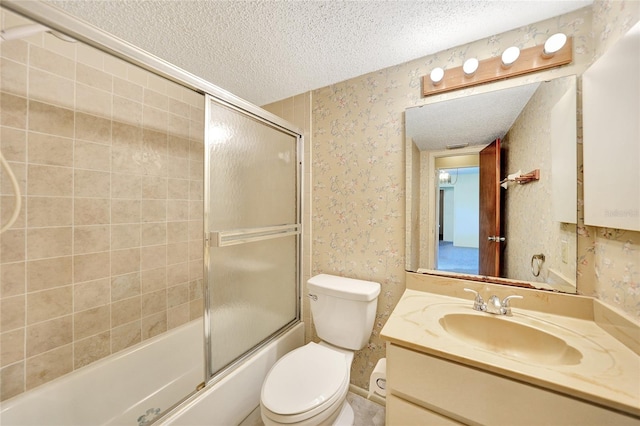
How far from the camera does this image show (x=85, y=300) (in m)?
1.25

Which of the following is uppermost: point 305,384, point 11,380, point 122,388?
point 11,380

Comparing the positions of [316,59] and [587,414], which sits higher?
[316,59]

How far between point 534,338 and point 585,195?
0.63m

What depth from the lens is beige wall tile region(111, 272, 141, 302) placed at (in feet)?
4.48

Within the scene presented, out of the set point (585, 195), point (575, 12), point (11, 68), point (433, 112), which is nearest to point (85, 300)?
point (11, 68)

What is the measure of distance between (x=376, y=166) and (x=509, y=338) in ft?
3.58

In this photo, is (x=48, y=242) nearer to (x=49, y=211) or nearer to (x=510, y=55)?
(x=49, y=211)

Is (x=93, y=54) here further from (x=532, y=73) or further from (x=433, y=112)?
(x=532, y=73)

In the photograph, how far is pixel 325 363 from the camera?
1300mm

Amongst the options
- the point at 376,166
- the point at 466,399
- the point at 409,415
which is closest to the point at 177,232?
the point at 376,166

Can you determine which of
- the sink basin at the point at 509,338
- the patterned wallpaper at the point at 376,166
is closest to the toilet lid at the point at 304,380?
the patterned wallpaper at the point at 376,166

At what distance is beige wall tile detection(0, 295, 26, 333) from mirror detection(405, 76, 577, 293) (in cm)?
193

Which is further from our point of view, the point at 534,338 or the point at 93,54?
the point at 93,54

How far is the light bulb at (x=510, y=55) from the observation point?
112 cm
